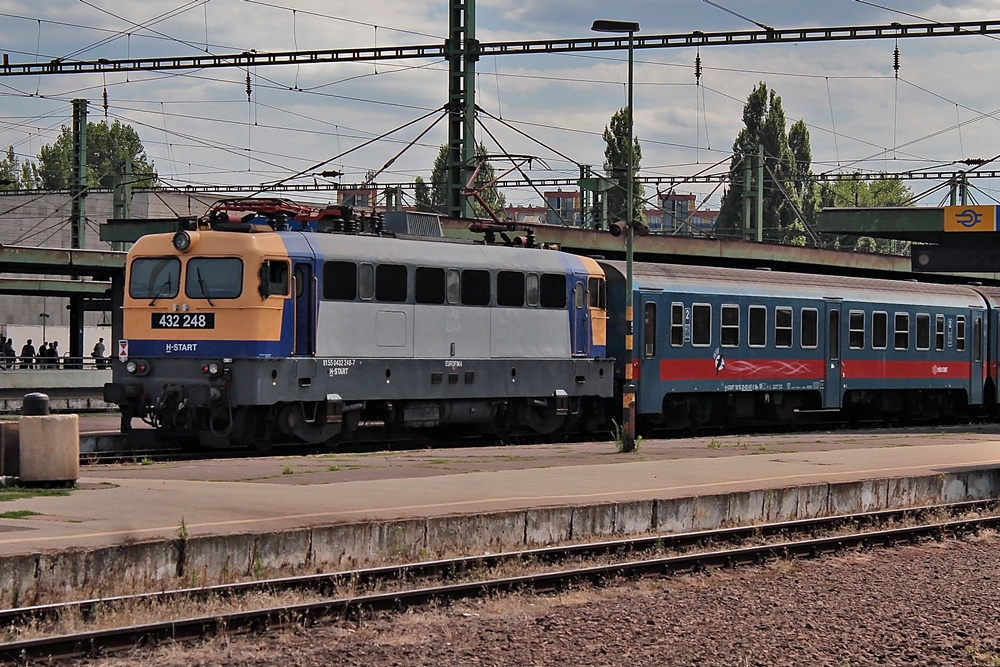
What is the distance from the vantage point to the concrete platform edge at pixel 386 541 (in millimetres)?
10922

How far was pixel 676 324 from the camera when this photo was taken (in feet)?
95.5

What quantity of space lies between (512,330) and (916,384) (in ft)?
46.6

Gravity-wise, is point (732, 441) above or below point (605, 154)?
below

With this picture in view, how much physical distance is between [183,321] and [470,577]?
10179 mm

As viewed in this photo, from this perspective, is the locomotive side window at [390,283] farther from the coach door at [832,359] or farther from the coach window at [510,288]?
the coach door at [832,359]

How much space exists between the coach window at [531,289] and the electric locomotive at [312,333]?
0.21 feet

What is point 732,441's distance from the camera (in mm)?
27641

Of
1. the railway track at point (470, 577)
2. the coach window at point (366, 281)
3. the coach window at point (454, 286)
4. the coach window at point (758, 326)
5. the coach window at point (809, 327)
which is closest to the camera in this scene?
the railway track at point (470, 577)

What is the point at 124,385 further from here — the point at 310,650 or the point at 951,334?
the point at 951,334

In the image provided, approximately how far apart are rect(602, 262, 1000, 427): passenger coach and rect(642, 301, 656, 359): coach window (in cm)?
3

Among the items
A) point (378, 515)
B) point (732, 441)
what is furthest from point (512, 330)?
point (378, 515)

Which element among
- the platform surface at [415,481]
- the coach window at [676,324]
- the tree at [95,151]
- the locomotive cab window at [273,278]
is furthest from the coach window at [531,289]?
the tree at [95,151]

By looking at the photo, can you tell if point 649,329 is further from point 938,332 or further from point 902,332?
point 938,332

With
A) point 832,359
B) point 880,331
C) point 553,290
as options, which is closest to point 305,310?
point 553,290
